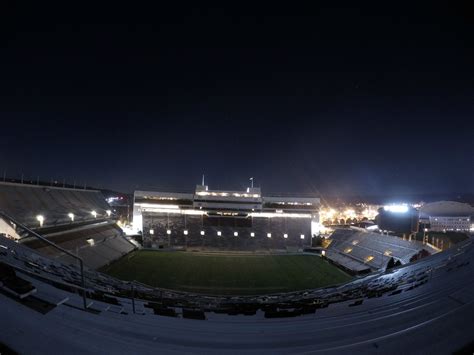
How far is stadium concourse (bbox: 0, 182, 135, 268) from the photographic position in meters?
15.7

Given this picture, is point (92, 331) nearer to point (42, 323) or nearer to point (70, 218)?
point (42, 323)

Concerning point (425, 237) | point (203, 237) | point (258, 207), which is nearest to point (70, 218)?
point (203, 237)

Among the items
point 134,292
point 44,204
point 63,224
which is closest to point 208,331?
point 134,292

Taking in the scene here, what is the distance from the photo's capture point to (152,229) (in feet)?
90.0

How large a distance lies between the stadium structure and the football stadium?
0.42 ft

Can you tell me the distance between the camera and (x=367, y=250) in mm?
20578

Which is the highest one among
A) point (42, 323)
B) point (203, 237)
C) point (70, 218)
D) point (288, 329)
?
point (42, 323)

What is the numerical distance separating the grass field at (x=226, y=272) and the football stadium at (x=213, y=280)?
0.13 metres

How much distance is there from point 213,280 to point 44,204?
16641 mm

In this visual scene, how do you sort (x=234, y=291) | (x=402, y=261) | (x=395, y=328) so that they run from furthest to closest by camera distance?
(x=402, y=261)
(x=234, y=291)
(x=395, y=328)

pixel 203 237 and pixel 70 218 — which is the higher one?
pixel 70 218

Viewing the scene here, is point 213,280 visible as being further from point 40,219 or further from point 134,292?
point 40,219

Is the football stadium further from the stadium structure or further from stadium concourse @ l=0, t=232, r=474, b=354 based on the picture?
the stadium structure

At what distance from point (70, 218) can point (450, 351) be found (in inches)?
986
